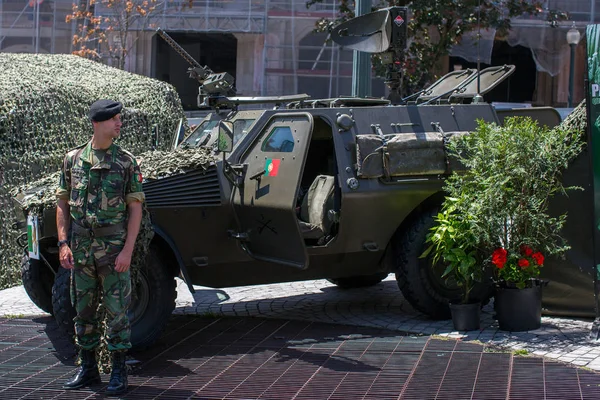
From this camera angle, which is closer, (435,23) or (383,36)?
(383,36)

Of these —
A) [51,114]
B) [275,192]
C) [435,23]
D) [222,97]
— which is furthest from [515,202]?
[435,23]

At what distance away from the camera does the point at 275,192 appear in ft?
24.1

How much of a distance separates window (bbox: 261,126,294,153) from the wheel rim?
143 centimetres

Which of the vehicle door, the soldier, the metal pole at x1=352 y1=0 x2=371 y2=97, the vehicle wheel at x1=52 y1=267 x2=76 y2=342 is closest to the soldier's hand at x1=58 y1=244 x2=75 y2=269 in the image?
the soldier

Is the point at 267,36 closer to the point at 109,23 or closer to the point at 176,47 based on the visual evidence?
the point at 109,23

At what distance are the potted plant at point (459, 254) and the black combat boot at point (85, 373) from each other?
279 centimetres

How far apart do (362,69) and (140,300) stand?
4.25m

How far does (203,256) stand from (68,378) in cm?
151

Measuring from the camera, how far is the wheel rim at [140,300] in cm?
703

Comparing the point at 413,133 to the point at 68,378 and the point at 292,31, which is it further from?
the point at 292,31

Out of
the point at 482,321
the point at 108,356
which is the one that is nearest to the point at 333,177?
the point at 482,321

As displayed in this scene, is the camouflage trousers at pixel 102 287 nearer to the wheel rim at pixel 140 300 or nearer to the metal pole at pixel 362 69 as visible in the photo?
the wheel rim at pixel 140 300

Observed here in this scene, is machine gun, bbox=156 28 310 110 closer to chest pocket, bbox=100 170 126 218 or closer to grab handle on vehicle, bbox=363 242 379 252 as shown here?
grab handle on vehicle, bbox=363 242 379 252

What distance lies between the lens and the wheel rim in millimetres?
7031
